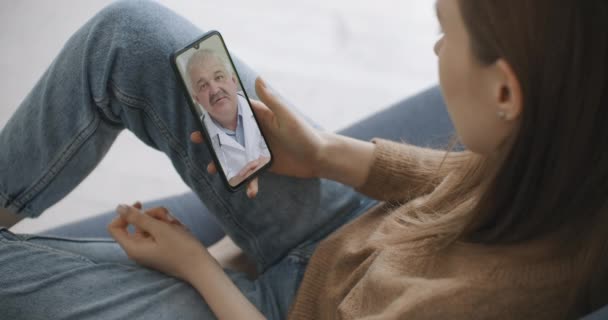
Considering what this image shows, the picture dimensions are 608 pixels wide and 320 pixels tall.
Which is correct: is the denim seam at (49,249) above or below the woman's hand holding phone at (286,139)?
below

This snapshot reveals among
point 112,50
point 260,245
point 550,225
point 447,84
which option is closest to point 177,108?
point 112,50

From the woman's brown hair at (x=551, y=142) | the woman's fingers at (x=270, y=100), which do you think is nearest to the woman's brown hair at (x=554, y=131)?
the woman's brown hair at (x=551, y=142)

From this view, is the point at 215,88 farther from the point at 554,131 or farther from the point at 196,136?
the point at 554,131

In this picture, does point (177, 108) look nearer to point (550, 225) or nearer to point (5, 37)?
point (550, 225)

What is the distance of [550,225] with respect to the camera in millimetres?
638

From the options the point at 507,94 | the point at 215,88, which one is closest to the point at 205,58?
the point at 215,88

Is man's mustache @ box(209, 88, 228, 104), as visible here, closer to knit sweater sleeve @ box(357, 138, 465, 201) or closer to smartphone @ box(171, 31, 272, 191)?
smartphone @ box(171, 31, 272, 191)

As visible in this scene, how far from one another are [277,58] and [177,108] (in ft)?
2.86

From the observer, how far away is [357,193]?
94 centimetres

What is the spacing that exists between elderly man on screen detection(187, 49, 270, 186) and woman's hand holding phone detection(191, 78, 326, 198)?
0.02m

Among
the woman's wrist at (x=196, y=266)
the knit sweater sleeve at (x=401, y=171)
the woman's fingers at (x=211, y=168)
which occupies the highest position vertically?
the woman's fingers at (x=211, y=168)

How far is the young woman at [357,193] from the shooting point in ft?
1.85

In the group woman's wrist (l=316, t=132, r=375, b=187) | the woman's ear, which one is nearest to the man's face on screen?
woman's wrist (l=316, t=132, r=375, b=187)

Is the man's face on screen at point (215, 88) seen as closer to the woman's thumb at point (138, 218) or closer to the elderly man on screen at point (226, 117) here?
the elderly man on screen at point (226, 117)
